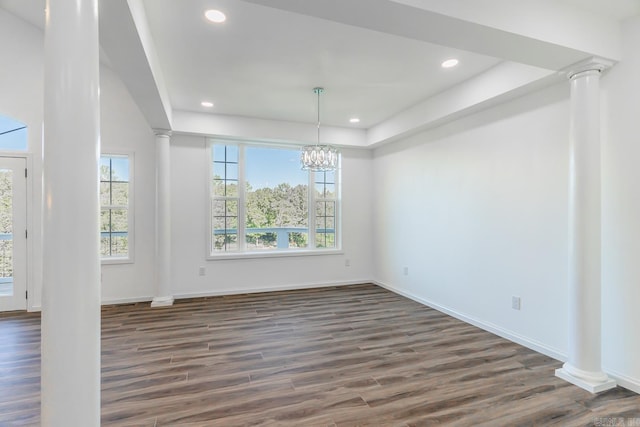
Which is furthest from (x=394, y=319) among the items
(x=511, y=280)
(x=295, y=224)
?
(x=295, y=224)

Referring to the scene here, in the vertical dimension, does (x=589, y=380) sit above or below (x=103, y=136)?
below

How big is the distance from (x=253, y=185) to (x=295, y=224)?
40.2 inches

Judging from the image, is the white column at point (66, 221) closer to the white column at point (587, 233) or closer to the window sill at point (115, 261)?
the white column at point (587, 233)

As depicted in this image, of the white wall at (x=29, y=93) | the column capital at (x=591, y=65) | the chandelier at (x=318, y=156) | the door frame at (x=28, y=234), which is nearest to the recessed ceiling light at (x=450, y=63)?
the column capital at (x=591, y=65)

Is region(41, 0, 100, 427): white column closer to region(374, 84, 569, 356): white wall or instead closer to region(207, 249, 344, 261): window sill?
region(374, 84, 569, 356): white wall

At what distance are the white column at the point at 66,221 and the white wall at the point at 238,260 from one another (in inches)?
153

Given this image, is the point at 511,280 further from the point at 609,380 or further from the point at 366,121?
the point at 366,121

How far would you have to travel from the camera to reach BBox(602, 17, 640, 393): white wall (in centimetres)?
241

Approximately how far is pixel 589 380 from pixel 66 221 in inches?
138

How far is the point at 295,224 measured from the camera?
5.80 metres

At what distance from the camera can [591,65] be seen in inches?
98.0

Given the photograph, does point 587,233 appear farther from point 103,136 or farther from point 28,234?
point 28,234

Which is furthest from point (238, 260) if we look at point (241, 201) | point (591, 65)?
point (591, 65)

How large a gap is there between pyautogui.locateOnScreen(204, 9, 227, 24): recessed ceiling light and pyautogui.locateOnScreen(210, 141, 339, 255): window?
2.88m
